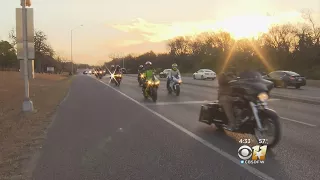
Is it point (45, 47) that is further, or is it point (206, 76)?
point (45, 47)

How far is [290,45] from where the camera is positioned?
75.6m

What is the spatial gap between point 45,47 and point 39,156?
282 feet

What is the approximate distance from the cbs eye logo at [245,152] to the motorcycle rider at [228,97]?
0.84 m

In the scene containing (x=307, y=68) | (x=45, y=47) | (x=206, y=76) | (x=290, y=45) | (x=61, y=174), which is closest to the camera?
(x=61, y=174)

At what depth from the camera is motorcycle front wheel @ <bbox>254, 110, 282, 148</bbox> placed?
743 centimetres

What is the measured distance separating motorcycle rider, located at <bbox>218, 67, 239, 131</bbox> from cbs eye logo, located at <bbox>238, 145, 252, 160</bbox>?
84 centimetres

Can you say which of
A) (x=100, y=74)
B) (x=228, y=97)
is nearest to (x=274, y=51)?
(x=100, y=74)

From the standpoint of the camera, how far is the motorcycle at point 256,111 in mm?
7523

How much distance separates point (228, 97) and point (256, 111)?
1.08 m

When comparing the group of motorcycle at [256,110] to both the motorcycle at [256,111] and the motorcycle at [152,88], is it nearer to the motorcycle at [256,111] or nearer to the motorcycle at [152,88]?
the motorcycle at [256,111]

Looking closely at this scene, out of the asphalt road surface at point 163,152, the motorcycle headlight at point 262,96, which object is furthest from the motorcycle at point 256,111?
the asphalt road surface at point 163,152

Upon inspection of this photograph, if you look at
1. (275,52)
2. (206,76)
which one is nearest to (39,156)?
(206,76)

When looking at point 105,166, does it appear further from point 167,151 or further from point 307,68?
point 307,68

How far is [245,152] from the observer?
7207mm
